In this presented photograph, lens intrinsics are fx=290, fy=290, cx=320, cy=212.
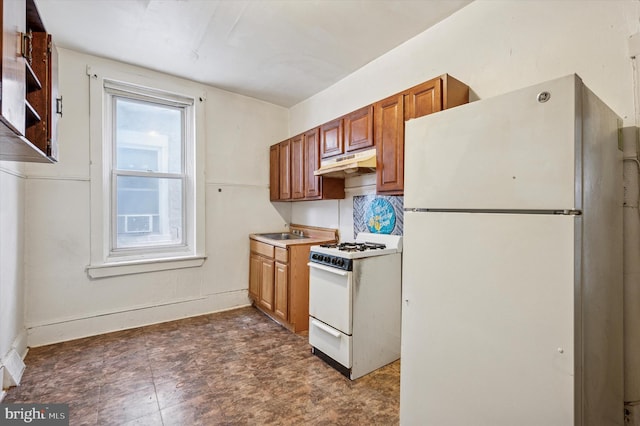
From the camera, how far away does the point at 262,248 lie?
3535 mm

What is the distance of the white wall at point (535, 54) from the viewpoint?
1.50 m

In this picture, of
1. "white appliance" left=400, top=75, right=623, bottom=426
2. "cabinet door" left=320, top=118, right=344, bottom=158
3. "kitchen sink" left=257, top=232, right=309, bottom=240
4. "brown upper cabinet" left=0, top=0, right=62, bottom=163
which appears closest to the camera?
"brown upper cabinet" left=0, top=0, right=62, bottom=163

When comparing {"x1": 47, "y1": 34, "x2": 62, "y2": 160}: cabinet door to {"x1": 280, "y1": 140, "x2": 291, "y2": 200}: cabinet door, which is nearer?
{"x1": 47, "y1": 34, "x2": 62, "y2": 160}: cabinet door

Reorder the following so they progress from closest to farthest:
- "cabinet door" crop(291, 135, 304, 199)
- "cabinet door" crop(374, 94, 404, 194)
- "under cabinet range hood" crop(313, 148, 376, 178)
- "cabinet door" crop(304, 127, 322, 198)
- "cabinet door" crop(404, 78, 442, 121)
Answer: "cabinet door" crop(404, 78, 442, 121), "cabinet door" crop(374, 94, 404, 194), "under cabinet range hood" crop(313, 148, 376, 178), "cabinet door" crop(304, 127, 322, 198), "cabinet door" crop(291, 135, 304, 199)

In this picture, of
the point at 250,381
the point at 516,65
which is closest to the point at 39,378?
the point at 250,381

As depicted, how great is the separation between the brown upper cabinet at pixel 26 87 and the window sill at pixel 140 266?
1740 mm

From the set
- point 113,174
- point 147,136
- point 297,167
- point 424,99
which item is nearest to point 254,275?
point 297,167

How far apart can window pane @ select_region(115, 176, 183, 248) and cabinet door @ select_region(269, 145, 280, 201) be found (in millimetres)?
1155

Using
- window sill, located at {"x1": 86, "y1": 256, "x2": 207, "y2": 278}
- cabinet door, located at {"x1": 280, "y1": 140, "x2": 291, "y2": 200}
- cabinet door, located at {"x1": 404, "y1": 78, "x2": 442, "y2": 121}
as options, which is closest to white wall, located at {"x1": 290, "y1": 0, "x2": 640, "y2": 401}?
cabinet door, located at {"x1": 404, "y1": 78, "x2": 442, "y2": 121}

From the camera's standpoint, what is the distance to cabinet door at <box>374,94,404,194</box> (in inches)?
88.7

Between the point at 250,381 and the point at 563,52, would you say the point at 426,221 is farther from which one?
the point at 250,381

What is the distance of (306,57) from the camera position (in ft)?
9.33

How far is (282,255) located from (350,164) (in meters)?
1.23

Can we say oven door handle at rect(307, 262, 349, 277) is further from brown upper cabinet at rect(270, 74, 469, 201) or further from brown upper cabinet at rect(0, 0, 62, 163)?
brown upper cabinet at rect(0, 0, 62, 163)
